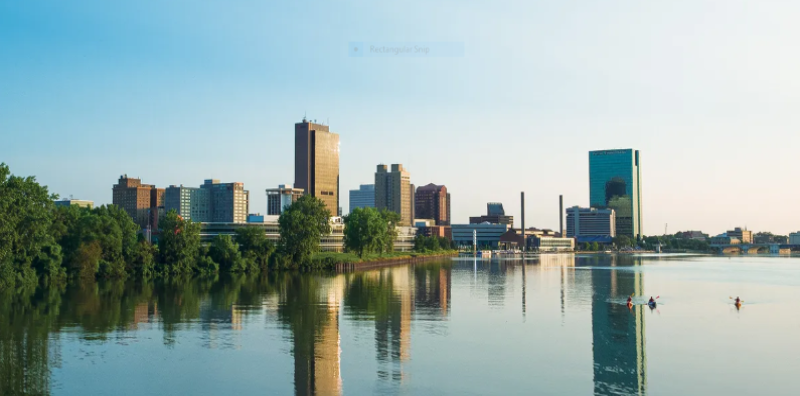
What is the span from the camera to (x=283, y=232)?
147000mm

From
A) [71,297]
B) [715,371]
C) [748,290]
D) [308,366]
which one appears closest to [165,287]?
[71,297]

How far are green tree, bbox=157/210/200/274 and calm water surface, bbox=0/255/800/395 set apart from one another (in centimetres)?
3382

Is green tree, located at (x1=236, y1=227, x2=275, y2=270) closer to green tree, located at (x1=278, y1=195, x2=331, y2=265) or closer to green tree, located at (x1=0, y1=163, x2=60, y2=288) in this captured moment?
green tree, located at (x1=278, y1=195, x2=331, y2=265)

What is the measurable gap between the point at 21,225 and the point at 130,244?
96.3 ft

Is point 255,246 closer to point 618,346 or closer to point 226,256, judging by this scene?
point 226,256

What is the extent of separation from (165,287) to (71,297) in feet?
54.1

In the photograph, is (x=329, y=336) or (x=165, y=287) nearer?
(x=329, y=336)

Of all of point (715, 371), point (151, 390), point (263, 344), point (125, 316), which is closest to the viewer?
point (151, 390)

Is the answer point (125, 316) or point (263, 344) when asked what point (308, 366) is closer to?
point (263, 344)

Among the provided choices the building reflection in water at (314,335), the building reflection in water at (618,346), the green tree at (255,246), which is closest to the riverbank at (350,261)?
the green tree at (255,246)

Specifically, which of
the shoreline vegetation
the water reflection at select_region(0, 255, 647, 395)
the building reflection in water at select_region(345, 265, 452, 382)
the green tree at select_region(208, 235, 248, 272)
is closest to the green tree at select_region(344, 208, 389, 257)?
the shoreline vegetation

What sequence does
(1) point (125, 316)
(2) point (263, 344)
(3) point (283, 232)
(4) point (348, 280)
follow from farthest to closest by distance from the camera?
(3) point (283, 232) → (4) point (348, 280) → (1) point (125, 316) → (2) point (263, 344)

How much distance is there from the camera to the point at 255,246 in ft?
457

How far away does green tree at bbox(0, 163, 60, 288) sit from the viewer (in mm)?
79938
